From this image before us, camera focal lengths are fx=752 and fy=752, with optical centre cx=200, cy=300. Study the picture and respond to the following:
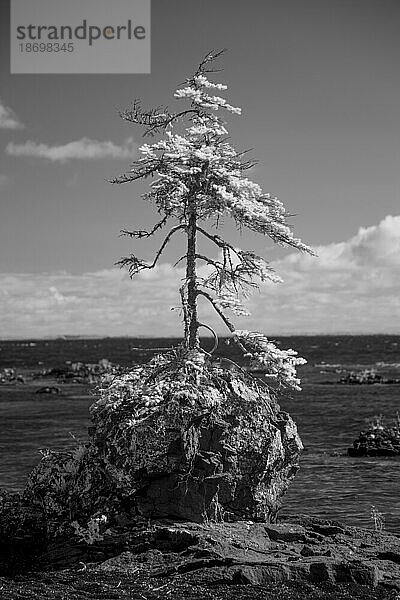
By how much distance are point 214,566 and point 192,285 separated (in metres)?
6.69

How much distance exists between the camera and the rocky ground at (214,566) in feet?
46.3

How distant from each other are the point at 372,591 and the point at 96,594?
516 centimetres

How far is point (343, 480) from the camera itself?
27688 millimetres

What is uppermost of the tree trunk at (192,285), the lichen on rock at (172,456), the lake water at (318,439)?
the tree trunk at (192,285)

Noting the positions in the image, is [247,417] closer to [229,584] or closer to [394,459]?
[229,584]

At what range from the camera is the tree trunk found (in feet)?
60.3

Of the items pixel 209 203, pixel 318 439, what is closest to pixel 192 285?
pixel 209 203

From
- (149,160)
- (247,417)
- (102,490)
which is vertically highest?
(149,160)

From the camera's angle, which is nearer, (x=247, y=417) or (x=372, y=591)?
(x=372, y=591)


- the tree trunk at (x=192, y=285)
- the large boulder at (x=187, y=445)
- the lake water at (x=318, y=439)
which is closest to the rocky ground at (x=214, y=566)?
the large boulder at (x=187, y=445)

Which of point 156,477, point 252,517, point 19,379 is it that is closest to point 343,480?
point 252,517

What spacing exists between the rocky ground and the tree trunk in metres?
4.41

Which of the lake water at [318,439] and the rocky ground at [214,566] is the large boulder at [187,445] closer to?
the rocky ground at [214,566]

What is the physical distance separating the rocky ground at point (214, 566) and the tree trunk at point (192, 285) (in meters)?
4.41
